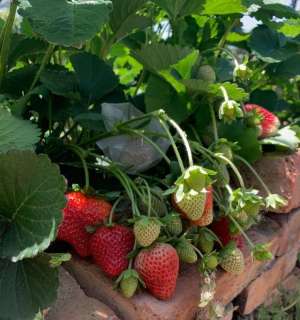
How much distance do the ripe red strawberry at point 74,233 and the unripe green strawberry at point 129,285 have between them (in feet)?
0.31

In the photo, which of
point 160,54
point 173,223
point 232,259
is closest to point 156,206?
point 173,223

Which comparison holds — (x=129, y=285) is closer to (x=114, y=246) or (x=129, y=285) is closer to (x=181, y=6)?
(x=114, y=246)

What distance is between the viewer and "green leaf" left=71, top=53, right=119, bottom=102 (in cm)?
101

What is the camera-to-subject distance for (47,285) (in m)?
0.68

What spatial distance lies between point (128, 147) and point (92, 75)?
6.1 inches

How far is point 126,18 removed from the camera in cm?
100

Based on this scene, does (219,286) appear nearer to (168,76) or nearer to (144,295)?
(144,295)

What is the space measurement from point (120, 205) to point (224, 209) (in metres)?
0.17

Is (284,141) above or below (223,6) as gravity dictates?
below

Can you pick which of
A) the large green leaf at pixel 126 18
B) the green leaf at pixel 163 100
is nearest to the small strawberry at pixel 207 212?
the green leaf at pixel 163 100

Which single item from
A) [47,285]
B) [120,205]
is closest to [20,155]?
[47,285]

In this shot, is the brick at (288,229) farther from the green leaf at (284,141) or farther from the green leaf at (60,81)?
the green leaf at (60,81)

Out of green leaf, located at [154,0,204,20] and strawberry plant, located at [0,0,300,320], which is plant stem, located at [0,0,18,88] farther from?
green leaf, located at [154,0,204,20]

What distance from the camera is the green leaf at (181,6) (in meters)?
1.04
